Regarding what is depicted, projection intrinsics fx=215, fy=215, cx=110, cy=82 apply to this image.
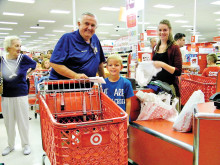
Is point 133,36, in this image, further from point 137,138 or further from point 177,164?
point 177,164

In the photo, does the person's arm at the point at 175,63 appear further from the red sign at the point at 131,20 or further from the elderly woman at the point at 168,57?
the red sign at the point at 131,20

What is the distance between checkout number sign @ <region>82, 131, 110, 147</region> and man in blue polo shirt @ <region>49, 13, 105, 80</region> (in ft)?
2.30

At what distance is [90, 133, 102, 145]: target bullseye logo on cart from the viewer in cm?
134

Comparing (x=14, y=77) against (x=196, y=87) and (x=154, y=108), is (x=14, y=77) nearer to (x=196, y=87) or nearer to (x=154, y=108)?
(x=154, y=108)

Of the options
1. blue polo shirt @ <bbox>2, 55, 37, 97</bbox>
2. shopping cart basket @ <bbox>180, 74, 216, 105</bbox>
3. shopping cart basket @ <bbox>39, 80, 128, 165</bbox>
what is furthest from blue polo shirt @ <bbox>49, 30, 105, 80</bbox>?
shopping cart basket @ <bbox>180, 74, 216, 105</bbox>

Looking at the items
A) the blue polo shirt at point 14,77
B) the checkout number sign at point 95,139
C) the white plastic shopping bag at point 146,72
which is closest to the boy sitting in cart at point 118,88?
the white plastic shopping bag at point 146,72

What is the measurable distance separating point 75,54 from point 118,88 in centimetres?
64

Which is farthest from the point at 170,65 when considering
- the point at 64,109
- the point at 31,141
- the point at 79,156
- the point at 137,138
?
the point at 31,141

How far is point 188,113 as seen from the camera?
2.04 metres

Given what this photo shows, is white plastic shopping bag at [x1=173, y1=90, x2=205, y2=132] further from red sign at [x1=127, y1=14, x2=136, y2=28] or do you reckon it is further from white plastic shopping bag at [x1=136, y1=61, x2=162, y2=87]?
red sign at [x1=127, y1=14, x2=136, y2=28]

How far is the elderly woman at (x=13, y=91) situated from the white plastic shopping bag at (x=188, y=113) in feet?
7.74

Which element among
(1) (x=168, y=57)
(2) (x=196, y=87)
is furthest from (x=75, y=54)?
(2) (x=196, y=87)

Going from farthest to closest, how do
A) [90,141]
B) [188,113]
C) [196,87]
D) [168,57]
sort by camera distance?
[196,87] < [168,57] < [188,113] < [90,141]

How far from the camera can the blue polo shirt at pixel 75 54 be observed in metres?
1.99
